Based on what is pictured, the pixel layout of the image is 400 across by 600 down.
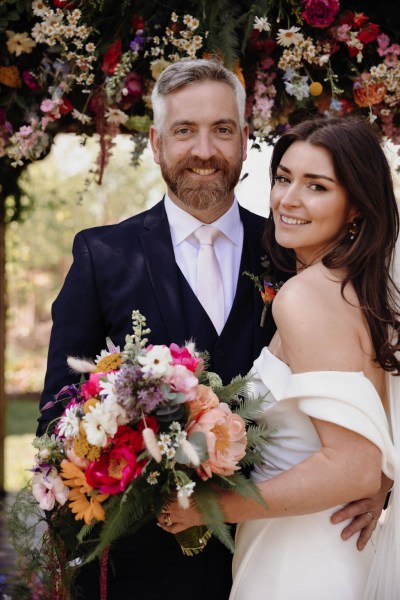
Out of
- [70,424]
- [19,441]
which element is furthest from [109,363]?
[19,441]

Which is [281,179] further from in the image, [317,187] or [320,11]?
[320,11]

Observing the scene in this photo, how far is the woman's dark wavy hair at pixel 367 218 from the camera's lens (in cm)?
234

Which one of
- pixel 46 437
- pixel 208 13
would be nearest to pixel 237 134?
pixel 208 13

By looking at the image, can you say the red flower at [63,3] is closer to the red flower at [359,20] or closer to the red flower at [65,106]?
the red flower at [65,106]

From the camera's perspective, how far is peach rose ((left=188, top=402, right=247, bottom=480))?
2.09 metres

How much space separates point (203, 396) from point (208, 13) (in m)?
1.90

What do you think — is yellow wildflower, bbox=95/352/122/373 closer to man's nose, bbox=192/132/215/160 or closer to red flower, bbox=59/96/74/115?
man's nose, bbox=192/132/215/160

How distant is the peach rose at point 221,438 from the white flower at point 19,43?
230 centimetres

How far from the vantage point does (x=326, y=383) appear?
2.19m

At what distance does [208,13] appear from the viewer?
11.0 ft

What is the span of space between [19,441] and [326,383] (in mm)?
7746

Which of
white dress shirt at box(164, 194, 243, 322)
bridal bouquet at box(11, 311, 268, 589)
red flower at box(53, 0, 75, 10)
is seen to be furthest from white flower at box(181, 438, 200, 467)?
red flower at box(53, 0, 75, 10)

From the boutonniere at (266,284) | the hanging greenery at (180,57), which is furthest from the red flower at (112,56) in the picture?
the boutonniere at (266,284)

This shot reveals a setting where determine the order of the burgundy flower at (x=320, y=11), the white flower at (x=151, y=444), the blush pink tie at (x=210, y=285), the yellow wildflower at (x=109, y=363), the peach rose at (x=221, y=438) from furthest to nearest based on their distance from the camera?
the burgundy flower at (x=320, y=11)
the blush pink tie at (x=210, y=285)
the yellow wildflower at (x=109, y=363)
the peach rose at (x=221, y=438)
the white flower at (x=151, y=444)
